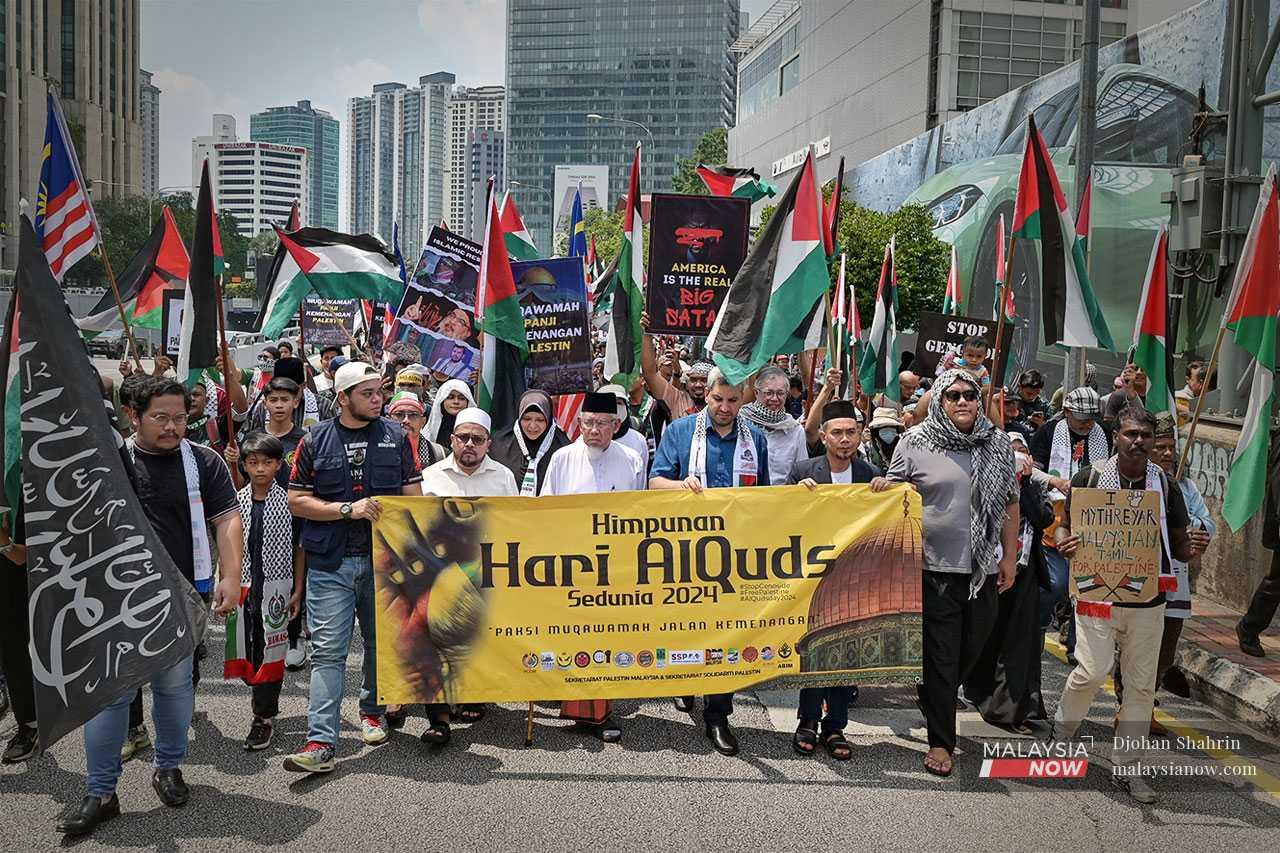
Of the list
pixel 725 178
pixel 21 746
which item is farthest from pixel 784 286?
pixel 725 178

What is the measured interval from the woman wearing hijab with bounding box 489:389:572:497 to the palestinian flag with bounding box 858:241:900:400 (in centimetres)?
547

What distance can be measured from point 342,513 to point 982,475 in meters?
3.11

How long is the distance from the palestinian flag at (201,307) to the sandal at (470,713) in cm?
277

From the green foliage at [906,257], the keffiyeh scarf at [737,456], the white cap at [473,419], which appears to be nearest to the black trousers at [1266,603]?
the keffiyeh scarf at [737,456]

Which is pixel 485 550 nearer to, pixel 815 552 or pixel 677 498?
pixel 677 498

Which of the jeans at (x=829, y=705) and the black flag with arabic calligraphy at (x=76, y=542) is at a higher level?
the black flag with arabic calligraphy at (x=76, y=542)

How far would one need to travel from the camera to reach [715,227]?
8844 millimetres

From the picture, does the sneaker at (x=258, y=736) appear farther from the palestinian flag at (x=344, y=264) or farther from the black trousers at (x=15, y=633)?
the palestinian flag at (x=344, y=264)

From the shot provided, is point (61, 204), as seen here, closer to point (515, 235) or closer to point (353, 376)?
point (353, 376)

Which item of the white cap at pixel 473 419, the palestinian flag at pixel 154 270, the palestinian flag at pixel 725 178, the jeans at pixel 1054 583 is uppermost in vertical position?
the palestinian flag at pixel 725 178

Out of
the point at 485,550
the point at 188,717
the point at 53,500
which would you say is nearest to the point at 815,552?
the point at 485,550

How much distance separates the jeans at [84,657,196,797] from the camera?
475cm

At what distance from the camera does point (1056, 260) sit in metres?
7.11

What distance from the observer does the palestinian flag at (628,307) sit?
27.0 ft
